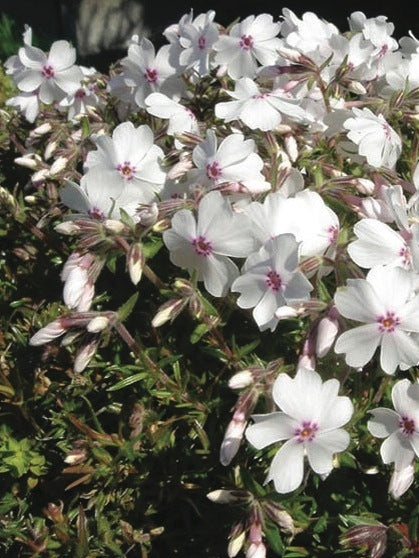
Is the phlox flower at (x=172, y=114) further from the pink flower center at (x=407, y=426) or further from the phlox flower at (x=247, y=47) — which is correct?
the pink flower center at (x=407, y=426)

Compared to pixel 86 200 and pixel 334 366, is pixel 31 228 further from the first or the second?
pixel 334 366

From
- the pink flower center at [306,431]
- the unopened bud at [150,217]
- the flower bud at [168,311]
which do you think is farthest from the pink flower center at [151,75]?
the pink flower center at [306,431]

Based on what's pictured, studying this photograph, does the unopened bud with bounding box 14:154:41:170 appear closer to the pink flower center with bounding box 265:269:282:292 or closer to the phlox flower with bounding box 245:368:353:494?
the pink flower center with bounding box 265:269:282:292

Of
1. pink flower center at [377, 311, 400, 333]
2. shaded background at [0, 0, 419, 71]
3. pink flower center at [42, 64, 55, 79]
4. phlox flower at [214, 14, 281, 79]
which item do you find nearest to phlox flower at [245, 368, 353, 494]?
pink flower center at [377, 311, 400, 333]

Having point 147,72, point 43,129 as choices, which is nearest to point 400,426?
point 147,72

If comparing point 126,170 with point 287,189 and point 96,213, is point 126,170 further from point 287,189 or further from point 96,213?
point 287,189
